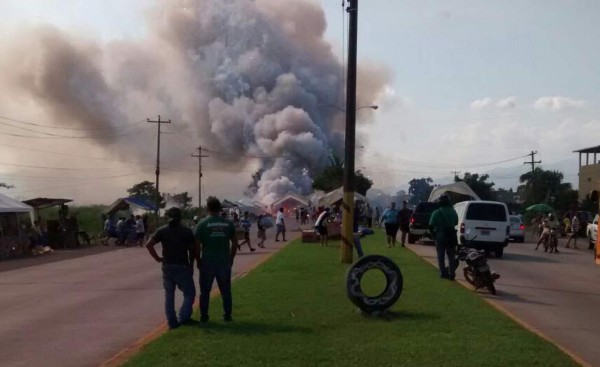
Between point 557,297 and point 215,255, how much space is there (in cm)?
723

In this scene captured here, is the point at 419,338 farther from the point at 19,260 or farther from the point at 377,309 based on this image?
the point at 19,260

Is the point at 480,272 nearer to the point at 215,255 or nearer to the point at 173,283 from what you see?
the point at 215,255

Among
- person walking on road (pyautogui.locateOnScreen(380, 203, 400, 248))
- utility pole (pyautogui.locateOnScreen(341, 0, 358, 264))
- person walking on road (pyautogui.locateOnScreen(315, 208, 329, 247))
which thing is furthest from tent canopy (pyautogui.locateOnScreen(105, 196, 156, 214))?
utility pole (pyautogui.locateOnScreen(341, 0, 358, 264))

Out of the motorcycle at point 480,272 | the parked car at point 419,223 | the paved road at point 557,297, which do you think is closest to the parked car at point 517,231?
the parked car at point 419,223

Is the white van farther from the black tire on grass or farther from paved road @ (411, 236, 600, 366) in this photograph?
the black tire on grass

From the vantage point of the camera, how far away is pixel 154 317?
11.8 metres

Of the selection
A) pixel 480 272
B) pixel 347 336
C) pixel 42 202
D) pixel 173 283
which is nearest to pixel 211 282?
pixel 173 283

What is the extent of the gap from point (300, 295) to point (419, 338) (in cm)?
419

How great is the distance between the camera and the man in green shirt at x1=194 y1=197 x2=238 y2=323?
9.93 m

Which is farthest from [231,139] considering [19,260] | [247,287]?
[247,287]

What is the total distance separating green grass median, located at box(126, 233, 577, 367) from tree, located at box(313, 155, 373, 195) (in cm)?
7247

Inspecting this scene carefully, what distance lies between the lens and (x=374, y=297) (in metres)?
10.4

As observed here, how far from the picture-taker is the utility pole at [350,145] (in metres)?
19.6

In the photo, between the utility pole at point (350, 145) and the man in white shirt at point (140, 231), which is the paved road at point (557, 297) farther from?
Answer: the man in white shirt at point (140, 231)
